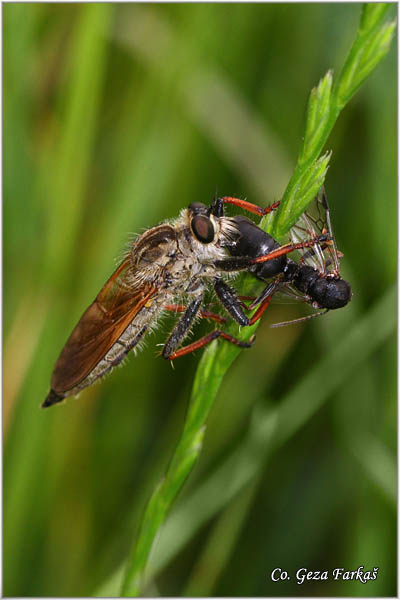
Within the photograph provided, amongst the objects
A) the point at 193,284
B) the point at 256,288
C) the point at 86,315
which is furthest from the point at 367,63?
the point at 86,315

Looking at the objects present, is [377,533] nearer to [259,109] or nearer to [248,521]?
[248,521]

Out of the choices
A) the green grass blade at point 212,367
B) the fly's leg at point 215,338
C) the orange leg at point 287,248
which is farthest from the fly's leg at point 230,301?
the green grass blade at point 212,367

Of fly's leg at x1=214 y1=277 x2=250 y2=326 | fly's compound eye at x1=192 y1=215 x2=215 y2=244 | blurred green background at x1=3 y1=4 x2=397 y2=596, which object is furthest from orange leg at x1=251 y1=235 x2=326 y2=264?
blurred green background at x1=3 y1=4 x2=397 y2=596

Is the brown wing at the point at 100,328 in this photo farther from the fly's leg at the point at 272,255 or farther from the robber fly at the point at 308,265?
the robber fly at the point at 308,265

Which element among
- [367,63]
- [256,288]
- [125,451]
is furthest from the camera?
[125,451]

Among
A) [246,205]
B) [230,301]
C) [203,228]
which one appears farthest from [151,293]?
[246,205]

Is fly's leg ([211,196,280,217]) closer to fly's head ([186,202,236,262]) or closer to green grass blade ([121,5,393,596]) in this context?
fly's head ([186,202,236,262])

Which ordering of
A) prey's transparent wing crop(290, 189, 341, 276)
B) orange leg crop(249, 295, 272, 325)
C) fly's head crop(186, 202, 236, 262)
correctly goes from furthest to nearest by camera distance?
fly's head crop(186, 202, 236, 262), prey's transparent wing crop(290, 189, 341, 276), orange leg crop(249, 295, 272, 325)
